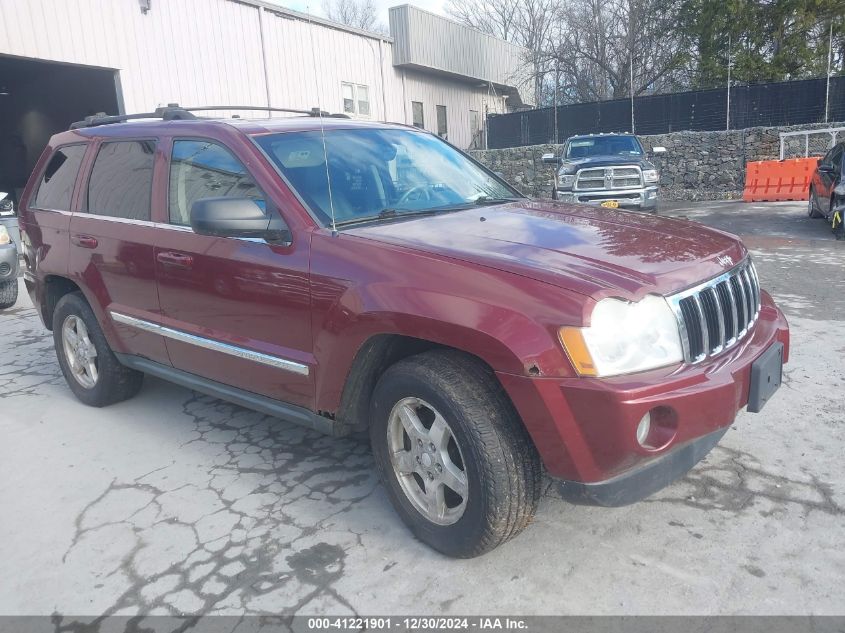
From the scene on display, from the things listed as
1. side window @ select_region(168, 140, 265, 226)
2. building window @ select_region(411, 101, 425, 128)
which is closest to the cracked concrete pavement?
side window @ select_region(168, 140, 265, 226)

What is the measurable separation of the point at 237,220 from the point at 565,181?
10738mm

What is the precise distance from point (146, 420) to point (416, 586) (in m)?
2.61

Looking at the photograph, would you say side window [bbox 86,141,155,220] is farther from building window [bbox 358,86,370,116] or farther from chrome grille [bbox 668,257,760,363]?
building window [bbox 358,86,370,116]

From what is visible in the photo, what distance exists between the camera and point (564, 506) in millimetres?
3178

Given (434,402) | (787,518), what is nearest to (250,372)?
(434,402)

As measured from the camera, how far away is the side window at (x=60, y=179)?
15.2ft

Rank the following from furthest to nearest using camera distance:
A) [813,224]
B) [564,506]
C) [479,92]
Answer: [479,92] → [813,224] → [564,506]

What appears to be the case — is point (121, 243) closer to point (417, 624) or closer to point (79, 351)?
point (79, 351)

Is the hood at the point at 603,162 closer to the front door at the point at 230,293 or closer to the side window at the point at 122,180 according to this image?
the side window at the point at 122,180

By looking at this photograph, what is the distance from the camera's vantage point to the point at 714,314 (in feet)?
8.87

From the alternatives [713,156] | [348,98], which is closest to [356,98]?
[348,98]

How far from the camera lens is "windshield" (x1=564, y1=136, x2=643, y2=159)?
13664mm

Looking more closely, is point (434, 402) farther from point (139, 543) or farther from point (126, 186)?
point (126, 186)

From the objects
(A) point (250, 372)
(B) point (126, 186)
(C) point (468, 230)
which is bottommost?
(A) point (250, 372)
